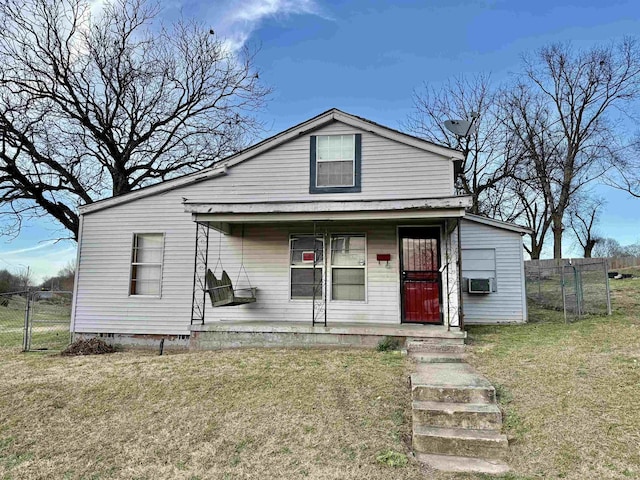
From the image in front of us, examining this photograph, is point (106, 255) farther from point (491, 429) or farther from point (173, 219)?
point (491, 429)

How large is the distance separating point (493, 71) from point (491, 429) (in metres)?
22.1

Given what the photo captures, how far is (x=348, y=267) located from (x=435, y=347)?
256cm

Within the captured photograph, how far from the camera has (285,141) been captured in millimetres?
8953

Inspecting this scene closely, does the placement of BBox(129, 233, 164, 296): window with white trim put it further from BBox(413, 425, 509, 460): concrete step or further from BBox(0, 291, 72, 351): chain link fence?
BBox(413, 425, 509, 460): concrete step

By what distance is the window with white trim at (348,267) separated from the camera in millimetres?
8391

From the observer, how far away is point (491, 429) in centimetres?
389

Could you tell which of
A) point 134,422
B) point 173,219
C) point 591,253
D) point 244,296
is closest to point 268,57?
point 173,219

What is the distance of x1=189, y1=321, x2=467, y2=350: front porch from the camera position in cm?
703

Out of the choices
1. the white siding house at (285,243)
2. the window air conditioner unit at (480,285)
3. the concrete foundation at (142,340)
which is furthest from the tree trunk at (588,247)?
the concrete foundation at (142,340)

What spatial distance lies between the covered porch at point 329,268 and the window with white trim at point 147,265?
40.3 inches

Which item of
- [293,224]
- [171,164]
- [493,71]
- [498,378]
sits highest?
[493,71]

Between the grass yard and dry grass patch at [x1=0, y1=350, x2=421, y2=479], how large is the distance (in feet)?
0.06

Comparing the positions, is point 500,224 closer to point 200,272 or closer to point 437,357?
point 437,357

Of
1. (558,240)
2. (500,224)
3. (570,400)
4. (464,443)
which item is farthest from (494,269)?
(558,240)
